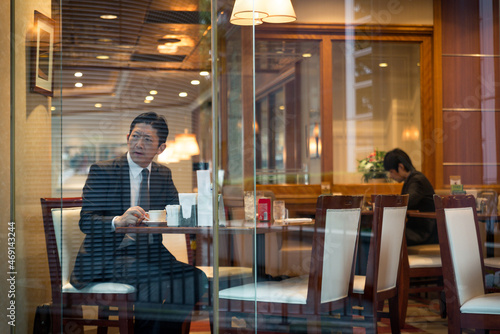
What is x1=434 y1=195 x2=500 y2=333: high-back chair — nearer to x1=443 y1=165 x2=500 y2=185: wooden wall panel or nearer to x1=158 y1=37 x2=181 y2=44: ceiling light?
x1=443 y1=165 x2=500 y2=185: wooden wall panel

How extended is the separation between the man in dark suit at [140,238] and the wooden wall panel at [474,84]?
55.0 inches

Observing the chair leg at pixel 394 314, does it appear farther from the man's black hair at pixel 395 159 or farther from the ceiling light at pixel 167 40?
the ceiling light at pixel 167 40

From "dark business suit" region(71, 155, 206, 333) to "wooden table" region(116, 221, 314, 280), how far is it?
39 millimetres

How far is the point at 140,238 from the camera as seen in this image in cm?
256

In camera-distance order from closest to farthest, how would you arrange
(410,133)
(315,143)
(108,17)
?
(108,17) < (315,143) < (410,133)

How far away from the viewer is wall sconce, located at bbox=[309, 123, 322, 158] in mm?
2961

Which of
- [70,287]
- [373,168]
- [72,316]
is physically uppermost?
[373,168]

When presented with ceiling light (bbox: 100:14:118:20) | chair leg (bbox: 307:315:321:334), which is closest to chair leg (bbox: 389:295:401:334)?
chair leg (bbox: 307:315:321:334)

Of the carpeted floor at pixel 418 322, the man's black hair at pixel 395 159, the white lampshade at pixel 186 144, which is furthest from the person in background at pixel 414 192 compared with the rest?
the white lampshade at pixel 186 144

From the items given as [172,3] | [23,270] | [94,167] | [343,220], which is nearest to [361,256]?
[343,220]

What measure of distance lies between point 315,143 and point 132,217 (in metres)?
1.04

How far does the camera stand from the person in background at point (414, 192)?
2.96m

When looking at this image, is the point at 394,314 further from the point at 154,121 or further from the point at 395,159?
the point at 154,121

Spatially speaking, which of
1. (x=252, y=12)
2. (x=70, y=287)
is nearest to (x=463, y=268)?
(x=252, y=12)
